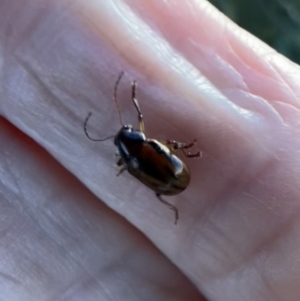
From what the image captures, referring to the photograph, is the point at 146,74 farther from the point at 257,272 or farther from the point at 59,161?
the point at 257,272

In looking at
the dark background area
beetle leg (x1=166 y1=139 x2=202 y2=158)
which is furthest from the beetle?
the dark background area

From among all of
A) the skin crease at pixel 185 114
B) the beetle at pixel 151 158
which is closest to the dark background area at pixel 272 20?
the skin crease at pixel 185 114

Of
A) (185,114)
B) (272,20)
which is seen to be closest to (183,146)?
(185,114)

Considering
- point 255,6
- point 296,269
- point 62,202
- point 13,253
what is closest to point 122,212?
point 62,202

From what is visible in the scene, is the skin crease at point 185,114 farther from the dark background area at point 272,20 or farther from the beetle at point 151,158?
the dark background area at point 272,20

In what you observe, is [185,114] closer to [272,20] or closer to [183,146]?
[183,146]
